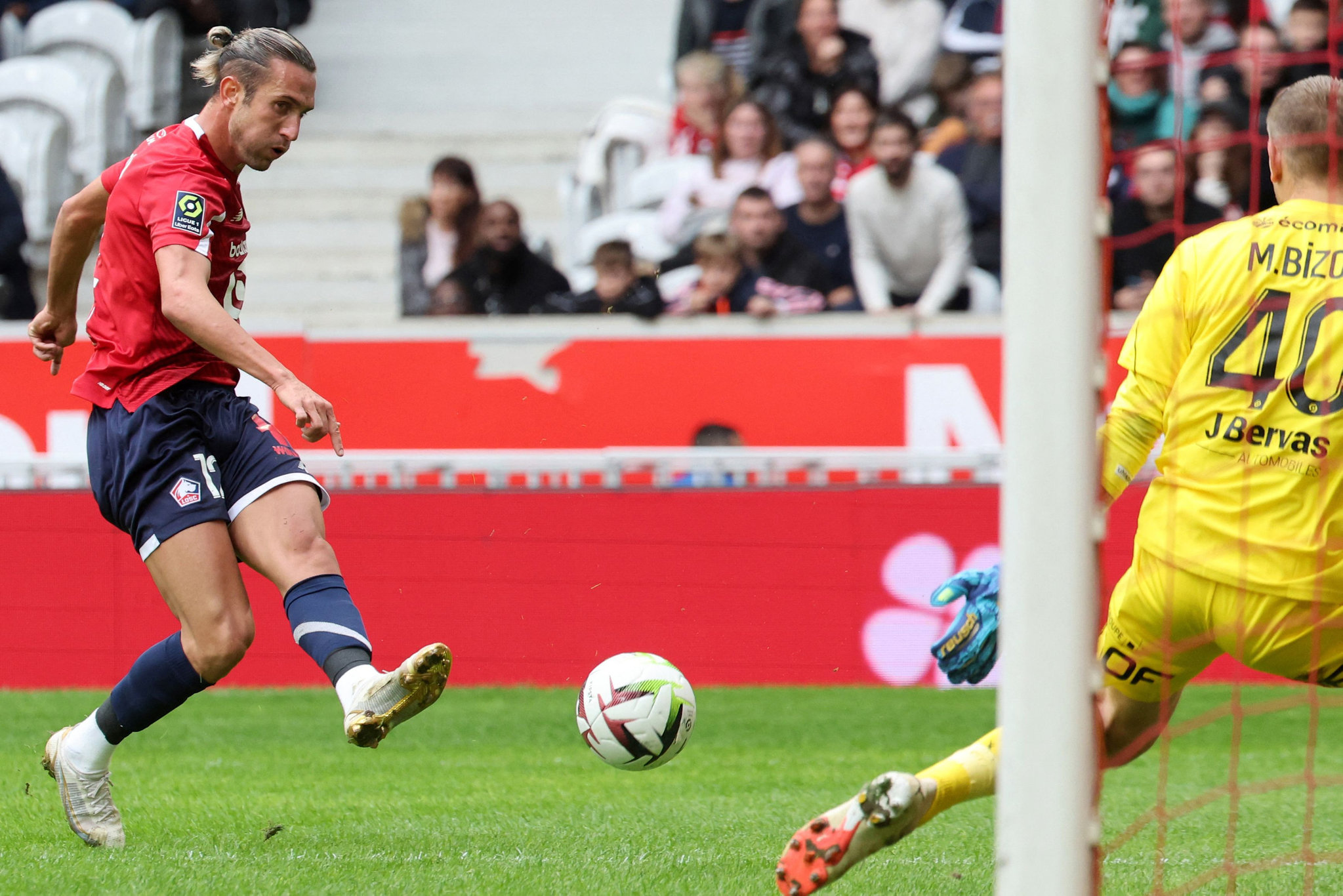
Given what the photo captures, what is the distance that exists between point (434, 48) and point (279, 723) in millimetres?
8039

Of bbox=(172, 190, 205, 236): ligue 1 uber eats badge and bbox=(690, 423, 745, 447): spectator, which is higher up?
bbox=(172, 190, 205, 236): ligue 1 uber eats badge

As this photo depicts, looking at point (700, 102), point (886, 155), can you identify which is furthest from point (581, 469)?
point (700, 102)

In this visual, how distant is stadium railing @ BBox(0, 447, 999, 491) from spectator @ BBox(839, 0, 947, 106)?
3.89m

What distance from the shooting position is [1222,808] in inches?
208

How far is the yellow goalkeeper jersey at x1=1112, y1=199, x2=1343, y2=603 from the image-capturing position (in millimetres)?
3273

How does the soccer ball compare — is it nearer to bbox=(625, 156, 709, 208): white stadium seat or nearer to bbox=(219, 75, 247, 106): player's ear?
bbox=(219, 75, 247, 106): player's ear

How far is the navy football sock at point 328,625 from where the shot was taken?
386cm

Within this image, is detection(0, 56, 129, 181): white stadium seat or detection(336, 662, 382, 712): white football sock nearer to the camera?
detection(336, 662, 382, 712): white football sock

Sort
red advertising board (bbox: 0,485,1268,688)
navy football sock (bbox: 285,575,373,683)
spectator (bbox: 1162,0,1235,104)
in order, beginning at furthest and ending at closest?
spectator (bbox: 1162,0,1235,104) < red advertising board (bbox: 0,485,1268,688) < navy football sock (bbox: 285,575,373,683)

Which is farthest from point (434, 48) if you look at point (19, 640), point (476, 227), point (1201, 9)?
point (19, 640)

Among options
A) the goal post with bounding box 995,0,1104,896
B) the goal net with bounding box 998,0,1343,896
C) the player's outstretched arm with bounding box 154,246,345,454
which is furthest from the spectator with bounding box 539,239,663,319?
the goal post with bounding box 995,0,1104,896

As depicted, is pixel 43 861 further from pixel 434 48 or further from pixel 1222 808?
pixel 434 48

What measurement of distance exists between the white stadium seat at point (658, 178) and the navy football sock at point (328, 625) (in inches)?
301

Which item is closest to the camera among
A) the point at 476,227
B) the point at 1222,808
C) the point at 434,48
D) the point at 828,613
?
the point at 1222,808
